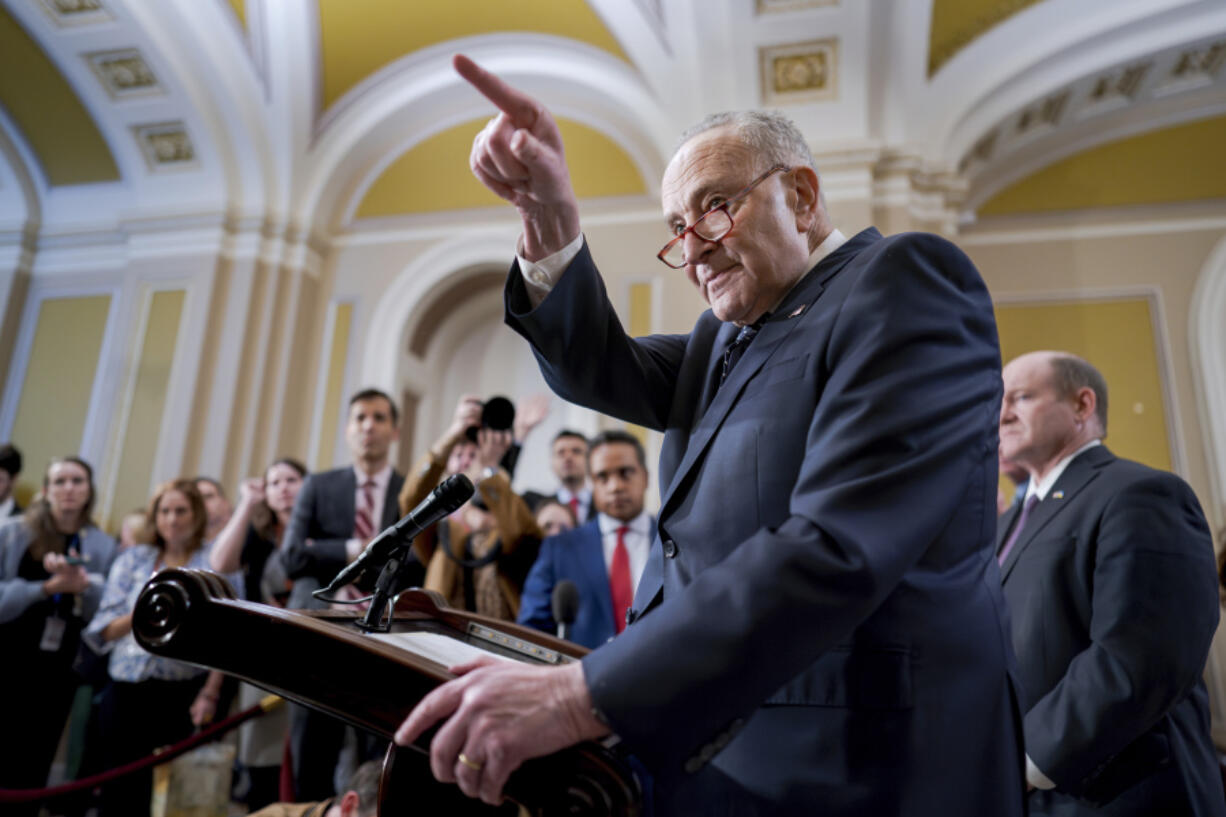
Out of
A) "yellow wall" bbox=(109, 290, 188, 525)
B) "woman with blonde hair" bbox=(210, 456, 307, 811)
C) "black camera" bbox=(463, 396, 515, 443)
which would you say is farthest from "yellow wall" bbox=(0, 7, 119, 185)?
"black camera" bbox=(463, 396, 515, 443)

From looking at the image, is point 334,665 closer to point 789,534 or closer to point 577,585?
point 789,534

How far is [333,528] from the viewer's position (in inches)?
139

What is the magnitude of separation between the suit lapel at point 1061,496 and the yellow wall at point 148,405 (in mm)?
6242

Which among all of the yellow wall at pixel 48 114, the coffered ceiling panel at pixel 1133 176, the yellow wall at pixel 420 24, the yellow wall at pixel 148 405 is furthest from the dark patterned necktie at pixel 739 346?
the yellow wall at pixel 48 114

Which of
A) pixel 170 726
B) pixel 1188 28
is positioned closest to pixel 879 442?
pixel 170 726

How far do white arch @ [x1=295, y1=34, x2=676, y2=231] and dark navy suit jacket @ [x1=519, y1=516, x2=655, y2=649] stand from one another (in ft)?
14.3

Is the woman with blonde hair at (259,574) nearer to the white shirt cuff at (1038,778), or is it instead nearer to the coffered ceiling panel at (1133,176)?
the white shirt cuff at (1038,778)

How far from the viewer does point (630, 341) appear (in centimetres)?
133

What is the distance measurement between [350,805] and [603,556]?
4.04 ft

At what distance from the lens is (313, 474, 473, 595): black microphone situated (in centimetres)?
108

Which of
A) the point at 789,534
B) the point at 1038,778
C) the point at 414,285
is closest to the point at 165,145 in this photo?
the point at 414,285

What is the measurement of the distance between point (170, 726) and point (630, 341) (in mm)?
3005

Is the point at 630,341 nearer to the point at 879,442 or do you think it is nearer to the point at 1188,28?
the point at 879,442

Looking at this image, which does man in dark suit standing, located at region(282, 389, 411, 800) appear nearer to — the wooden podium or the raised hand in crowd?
the raised hand in crowd
